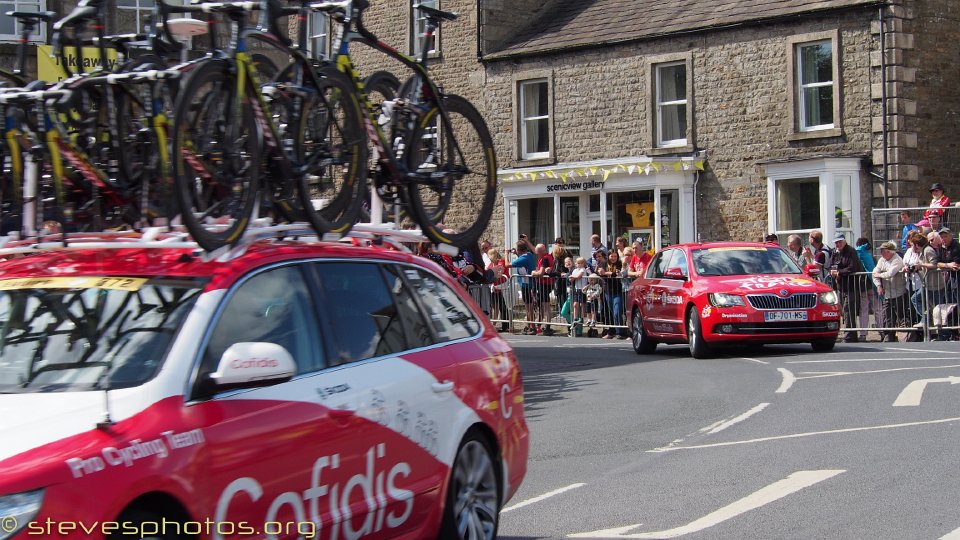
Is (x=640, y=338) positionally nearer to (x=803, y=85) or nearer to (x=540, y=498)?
(x=803, y=85)

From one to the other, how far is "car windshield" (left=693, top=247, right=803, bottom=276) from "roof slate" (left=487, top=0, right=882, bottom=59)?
38.4 feet

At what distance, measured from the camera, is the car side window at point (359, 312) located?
236 inches

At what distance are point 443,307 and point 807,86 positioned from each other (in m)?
26.1

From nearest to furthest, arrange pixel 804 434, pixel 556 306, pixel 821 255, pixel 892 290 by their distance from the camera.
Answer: pixel 804 434 → pixel 892 290 → pixel 821 255 → pixel 556 306

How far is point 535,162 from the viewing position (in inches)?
1460

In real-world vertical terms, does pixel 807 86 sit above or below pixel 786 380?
above

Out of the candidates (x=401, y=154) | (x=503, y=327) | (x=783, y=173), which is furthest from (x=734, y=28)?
(x=401, y=154)

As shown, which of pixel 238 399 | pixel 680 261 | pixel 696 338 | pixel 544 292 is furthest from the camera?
pixel 544 292

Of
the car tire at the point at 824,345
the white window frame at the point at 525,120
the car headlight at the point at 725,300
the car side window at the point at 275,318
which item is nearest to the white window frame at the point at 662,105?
the white window frame at the point at 525,120

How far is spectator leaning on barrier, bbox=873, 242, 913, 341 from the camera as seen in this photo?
22562 mm

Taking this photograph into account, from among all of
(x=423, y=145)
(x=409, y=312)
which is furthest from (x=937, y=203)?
(x=409, y=312)

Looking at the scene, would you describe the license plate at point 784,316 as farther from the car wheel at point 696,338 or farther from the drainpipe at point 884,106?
the drainpipe at point 884,106

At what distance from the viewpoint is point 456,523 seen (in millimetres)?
6562

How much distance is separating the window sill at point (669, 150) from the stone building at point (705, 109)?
0.04 metres
